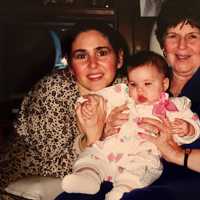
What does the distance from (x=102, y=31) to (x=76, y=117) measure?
0.26 m

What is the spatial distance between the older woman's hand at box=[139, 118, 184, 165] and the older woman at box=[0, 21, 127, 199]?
0.20 metres

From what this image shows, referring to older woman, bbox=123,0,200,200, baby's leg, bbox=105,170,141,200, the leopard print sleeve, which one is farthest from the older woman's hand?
the leopard print sleeve

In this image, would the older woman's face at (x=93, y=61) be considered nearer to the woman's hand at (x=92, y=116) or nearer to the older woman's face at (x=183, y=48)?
the woman's hand at (x=92, y=116)

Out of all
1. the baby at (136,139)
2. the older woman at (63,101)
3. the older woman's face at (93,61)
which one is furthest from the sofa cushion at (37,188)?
the older woman's face at (93,61)

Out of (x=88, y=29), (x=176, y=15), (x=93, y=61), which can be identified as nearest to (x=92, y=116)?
(x=93, y=61)

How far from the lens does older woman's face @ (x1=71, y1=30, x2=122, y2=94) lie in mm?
1129

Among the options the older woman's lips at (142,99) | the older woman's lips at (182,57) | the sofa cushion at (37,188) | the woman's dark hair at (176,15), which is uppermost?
the woman's dark hair at (176,15)

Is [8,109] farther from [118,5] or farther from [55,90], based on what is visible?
[118,5]

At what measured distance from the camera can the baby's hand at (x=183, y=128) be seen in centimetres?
99

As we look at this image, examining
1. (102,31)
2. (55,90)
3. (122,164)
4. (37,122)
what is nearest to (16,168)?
(37,122)

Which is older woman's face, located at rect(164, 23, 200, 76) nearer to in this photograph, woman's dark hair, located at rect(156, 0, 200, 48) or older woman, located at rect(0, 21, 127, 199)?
woman's dark hair, located at rect(156, 0, 200, 48)

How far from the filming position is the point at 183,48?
1124 mm

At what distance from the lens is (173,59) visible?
1.15m

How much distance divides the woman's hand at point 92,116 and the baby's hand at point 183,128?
212 mm
